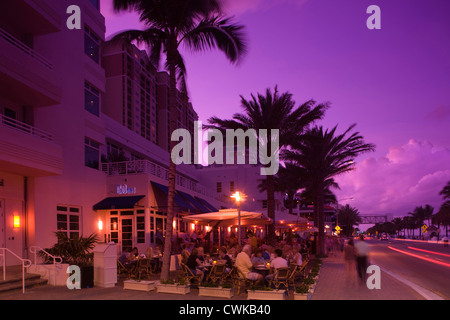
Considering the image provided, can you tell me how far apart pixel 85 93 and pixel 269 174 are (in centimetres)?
1136

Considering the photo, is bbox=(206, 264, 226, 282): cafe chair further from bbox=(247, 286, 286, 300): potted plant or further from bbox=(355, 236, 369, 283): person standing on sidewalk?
bbox=(355, 236, 369, 283): person standing on sidewalk

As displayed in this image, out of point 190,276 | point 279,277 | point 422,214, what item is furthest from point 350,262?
point 422,214

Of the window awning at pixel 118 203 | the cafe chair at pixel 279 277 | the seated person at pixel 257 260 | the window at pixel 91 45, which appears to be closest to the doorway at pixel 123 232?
the window awning at pixel 118 203

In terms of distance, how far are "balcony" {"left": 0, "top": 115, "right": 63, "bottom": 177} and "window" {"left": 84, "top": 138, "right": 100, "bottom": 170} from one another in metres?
4.49

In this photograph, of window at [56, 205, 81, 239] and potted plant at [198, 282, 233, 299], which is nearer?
potted plant at [198, 282, 233, 299]

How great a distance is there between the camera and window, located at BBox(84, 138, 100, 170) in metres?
22.2

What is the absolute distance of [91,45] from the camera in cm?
2353

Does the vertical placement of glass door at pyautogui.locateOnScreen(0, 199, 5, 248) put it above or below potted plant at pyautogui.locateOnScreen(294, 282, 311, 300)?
above

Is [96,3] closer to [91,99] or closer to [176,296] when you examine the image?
[91,99]

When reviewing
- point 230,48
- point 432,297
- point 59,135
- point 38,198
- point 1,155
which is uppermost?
point 230,48

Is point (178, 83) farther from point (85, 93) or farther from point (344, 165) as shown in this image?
point (344, 165)

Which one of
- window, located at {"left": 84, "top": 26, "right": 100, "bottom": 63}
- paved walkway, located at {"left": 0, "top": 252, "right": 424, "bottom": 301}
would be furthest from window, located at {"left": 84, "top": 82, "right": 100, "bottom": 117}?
paved walkway, located at {"left": 0, "top": 252, "right": 424, "bottom": 301}

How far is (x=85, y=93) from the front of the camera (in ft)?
73.6
